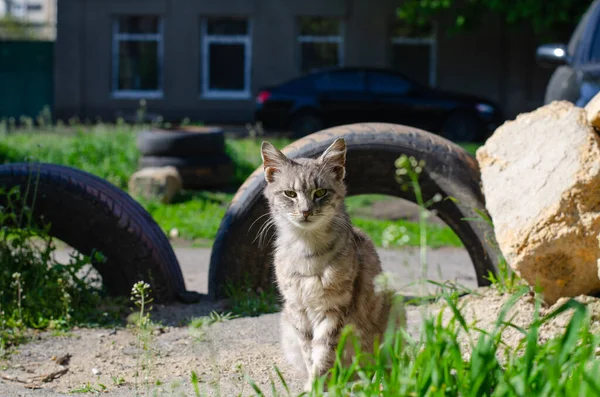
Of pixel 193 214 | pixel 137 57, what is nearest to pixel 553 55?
pixel 193 214

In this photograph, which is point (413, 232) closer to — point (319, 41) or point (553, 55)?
point (553, 55)

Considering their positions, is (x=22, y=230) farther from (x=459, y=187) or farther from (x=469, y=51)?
(x=469, y=51)

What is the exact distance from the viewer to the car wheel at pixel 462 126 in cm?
1955

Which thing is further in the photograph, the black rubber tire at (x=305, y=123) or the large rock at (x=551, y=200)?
the black rubber tire at (x=305, y=123)

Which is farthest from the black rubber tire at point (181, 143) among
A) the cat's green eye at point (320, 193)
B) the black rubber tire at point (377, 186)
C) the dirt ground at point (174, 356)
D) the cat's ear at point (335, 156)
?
the cat's green eye at point (320, 193)

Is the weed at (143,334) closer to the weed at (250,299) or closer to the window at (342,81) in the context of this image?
the weed at (250,299)

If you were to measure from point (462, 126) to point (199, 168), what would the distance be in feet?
32.1

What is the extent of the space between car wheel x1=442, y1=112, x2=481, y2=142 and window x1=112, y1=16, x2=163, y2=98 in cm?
873

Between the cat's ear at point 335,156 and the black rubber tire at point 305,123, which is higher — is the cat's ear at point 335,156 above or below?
above

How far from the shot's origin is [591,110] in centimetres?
485

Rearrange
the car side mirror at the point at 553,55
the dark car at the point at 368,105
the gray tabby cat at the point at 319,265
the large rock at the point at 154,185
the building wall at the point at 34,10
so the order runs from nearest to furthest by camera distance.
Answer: the gray tabby cat at the point at 319,265, the car side mirror at the point at 553,55, the large rock at the point at 154,185, the dark car at the point at 368,105, the building wall at the point at 34,10

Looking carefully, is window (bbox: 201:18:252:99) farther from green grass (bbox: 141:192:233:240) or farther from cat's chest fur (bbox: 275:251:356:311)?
cat's chest fur (bbox: 275:251:356:311)

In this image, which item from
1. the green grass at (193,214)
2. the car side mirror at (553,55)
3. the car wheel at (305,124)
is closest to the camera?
the green grass at (193,214)

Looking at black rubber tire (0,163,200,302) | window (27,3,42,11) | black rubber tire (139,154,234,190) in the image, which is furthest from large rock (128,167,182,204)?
window (27,3,42,11)
